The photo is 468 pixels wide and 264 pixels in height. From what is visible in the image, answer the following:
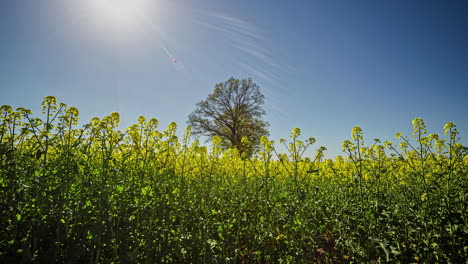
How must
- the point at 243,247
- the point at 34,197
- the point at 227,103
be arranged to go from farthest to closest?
1. the point at 227,103
2. the point at 243,247
3. the point at 34,197

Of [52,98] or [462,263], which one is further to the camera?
[52,98]

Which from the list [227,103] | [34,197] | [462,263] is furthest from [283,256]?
[227,103]

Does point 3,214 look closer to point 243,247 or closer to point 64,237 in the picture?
point 64,237

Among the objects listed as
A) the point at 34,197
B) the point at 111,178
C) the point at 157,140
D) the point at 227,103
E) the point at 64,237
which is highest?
the point at 227,103

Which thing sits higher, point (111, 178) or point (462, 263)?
point (111, 178)

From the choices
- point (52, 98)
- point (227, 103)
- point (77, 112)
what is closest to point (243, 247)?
point (77, 112)

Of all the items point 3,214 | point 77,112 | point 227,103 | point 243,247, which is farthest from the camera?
point 227,103

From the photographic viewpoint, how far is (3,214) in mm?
2205

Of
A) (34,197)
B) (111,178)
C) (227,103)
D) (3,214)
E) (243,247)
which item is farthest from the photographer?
(227,103)

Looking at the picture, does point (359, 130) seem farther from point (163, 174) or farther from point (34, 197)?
point (34, 197)

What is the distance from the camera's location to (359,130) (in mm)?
3045

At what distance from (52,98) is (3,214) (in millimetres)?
1457

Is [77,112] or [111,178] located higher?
[77,112]

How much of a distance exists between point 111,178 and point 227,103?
24.8m
